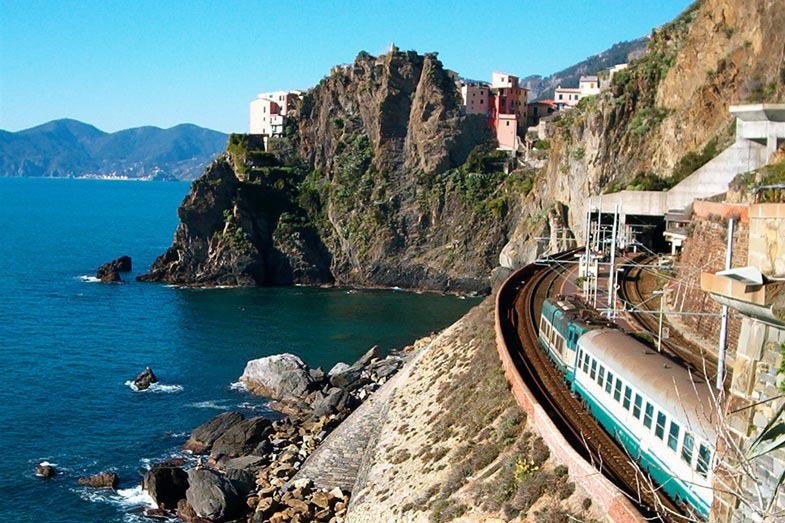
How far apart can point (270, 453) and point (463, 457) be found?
17.0 meters

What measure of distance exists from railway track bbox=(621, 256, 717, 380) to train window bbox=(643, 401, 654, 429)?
7.03 ft

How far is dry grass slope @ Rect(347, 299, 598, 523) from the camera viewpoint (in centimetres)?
1883

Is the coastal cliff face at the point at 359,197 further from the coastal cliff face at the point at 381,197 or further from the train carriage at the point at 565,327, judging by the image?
the train carriage at the point at 565,327

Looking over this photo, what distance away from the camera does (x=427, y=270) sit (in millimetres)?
94438

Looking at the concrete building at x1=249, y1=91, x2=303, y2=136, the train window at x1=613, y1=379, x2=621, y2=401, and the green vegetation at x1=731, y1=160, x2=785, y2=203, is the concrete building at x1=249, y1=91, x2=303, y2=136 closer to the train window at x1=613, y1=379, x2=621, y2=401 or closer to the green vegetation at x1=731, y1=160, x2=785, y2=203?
the green vegetation at x1=731, y1=160, x2=785, y2=203

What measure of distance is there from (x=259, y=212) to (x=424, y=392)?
70.8m

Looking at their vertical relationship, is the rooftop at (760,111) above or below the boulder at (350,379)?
above

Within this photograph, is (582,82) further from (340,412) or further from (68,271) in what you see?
(340,412)

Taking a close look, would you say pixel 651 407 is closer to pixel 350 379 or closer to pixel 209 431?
pixel 209 431

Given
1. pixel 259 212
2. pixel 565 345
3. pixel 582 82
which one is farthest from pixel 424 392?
pixel 582 82

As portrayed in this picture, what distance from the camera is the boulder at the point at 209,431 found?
40312 millimetres

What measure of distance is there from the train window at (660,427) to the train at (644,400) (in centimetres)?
2


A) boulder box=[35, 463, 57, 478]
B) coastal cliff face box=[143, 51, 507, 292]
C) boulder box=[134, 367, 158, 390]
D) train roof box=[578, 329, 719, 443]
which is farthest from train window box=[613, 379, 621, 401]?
coastal cliff face box=[143, 51, 507, 292]

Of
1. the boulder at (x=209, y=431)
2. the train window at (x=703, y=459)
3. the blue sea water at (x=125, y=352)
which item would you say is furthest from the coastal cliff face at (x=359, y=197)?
the train window at (x=703, y=459)
